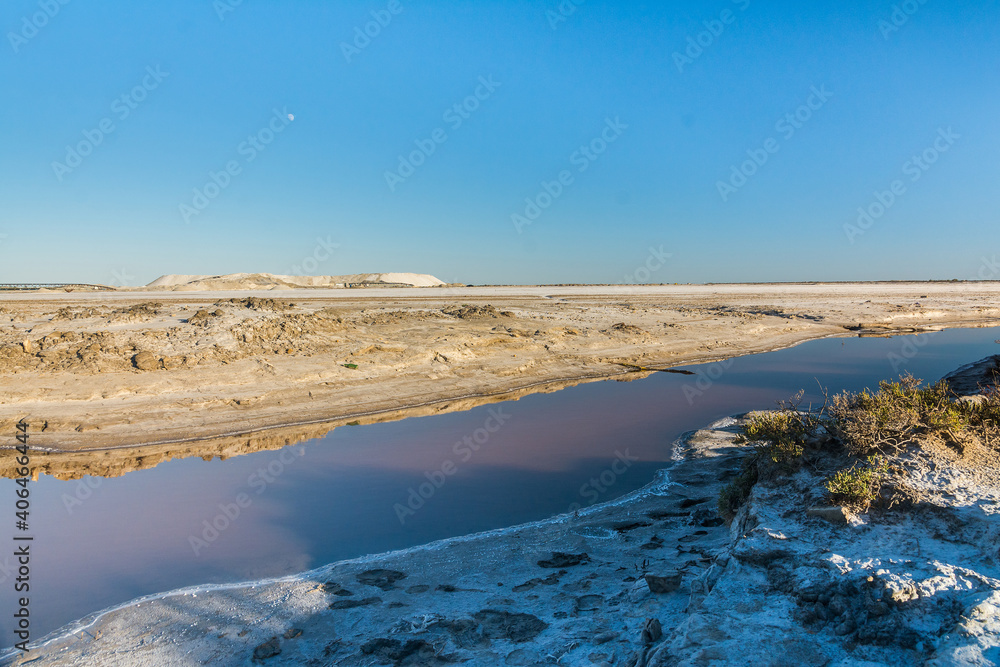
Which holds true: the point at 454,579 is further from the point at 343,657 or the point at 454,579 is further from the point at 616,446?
the point at 616,446

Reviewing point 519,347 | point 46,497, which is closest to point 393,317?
point 519,347

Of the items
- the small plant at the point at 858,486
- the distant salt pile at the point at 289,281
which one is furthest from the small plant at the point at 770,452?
the distant salt pile at the point at 289,281

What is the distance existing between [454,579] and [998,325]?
36.9 metres

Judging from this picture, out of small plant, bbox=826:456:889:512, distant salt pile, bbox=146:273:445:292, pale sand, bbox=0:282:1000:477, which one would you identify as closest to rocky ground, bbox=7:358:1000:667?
small plant, bbox=826:456:889:512

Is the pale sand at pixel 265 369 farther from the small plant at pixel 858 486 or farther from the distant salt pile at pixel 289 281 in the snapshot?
the distant salt pile at pixel 289 281

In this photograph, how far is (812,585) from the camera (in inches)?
144

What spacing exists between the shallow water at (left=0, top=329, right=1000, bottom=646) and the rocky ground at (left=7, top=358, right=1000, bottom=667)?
67 cm

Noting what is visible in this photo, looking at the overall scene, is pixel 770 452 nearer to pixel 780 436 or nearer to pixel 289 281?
pixel 780 436

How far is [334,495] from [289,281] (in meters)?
90.7

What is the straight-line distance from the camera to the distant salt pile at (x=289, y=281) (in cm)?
7781

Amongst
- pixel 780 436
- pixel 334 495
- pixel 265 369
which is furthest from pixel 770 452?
pixel 265 369

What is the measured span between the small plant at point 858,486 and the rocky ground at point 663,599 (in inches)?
3.8

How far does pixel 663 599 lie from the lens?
429 centimetres

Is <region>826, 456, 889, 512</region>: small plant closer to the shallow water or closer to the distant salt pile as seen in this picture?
the shallow water
